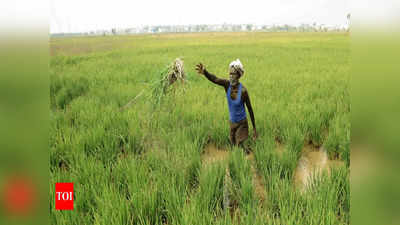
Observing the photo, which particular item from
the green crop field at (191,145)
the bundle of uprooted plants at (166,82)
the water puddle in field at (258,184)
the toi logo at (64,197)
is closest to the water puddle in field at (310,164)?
the green crop field at (191,145)

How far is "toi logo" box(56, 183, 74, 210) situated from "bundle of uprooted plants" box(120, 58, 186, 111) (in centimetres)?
63

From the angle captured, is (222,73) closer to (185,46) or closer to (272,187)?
(185,46)

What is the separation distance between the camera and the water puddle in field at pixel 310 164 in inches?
64.9

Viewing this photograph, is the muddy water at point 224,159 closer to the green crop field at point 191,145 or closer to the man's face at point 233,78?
the green crop field at point 191,145

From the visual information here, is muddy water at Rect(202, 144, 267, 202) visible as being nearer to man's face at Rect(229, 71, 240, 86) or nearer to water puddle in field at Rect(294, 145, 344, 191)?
water puddle in field at Rect(294, 145, 344, 191)

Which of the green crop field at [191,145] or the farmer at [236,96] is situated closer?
the green crop field at [191,145]

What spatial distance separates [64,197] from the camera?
4.18 ft

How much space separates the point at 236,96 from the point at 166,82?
497mm

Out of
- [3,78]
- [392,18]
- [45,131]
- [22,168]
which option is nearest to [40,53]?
[3,78]

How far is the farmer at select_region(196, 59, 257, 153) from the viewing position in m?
1.48

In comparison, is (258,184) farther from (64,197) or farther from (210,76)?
(64,197)

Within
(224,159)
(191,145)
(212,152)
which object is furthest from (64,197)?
(212,152)

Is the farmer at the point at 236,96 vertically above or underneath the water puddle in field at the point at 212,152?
above

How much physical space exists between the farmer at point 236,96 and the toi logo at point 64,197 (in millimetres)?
1029
